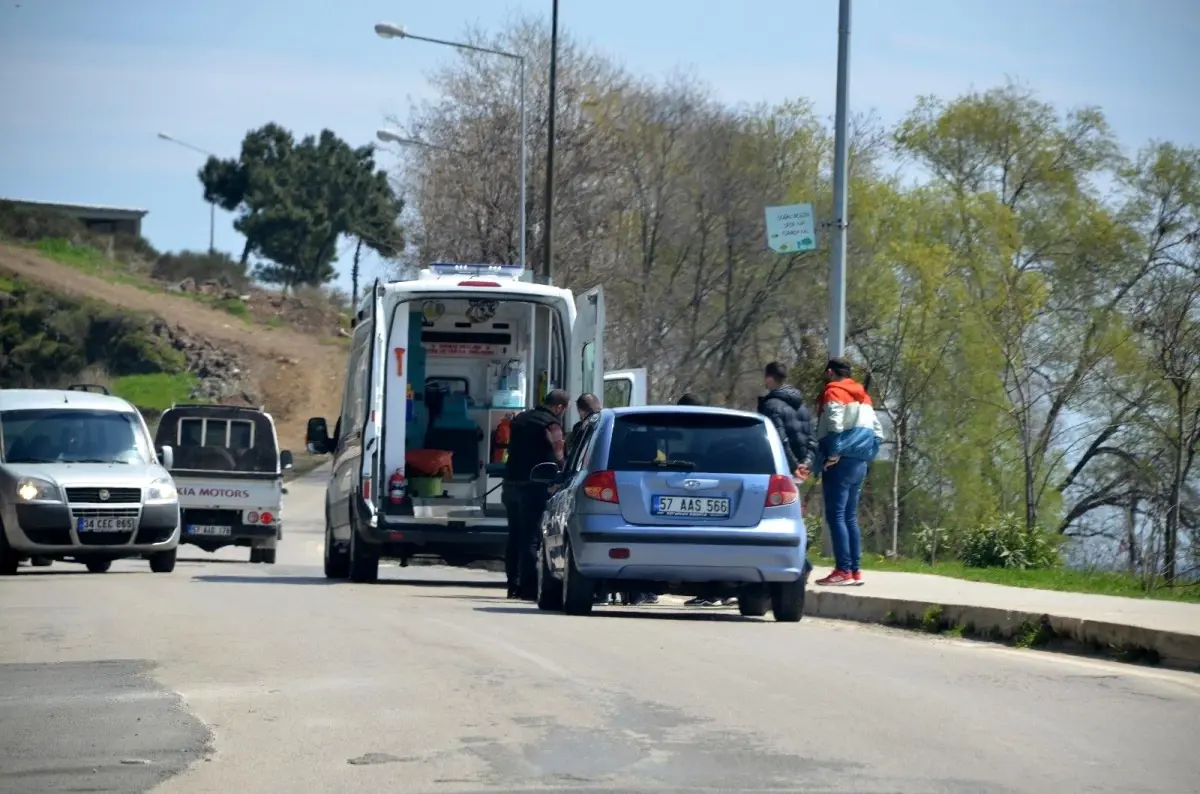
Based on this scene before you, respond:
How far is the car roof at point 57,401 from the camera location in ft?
74.8

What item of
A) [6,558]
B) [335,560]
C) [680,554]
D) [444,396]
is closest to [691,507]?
[680,554]

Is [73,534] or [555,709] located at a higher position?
[73,534]

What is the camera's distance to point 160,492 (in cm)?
2236

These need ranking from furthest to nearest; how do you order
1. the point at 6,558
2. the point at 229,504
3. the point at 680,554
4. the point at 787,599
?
1. the point at 229,504
2. the point at 6,558
3. the point at 787,599
4. the point at 680,554

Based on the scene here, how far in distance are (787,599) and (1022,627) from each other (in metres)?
2.14

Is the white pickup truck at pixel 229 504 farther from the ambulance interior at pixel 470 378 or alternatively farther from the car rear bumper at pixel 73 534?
the ambulance interior at pixel 470 378

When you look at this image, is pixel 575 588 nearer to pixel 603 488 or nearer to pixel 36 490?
pixel 603 488

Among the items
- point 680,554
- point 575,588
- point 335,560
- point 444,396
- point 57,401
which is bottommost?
point 335,560

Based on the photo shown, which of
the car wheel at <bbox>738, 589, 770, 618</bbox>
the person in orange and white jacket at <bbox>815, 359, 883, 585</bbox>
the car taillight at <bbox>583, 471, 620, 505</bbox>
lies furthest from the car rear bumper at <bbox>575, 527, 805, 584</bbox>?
the person in orange and white jacket at <bbox>815, 359, 883, 585</bbox>

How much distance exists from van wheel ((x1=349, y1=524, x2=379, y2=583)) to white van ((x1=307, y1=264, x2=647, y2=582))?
1 centimetres

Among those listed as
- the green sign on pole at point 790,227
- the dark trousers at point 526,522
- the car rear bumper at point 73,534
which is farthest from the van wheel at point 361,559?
the green sign on pole at point 790,227

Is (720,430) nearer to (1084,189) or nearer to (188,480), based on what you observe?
(188,480)

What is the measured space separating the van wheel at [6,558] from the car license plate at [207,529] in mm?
7708

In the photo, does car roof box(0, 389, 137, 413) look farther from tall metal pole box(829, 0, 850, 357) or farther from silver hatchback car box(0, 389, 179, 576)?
tall metal pole box(829, 0, 850, 357)
